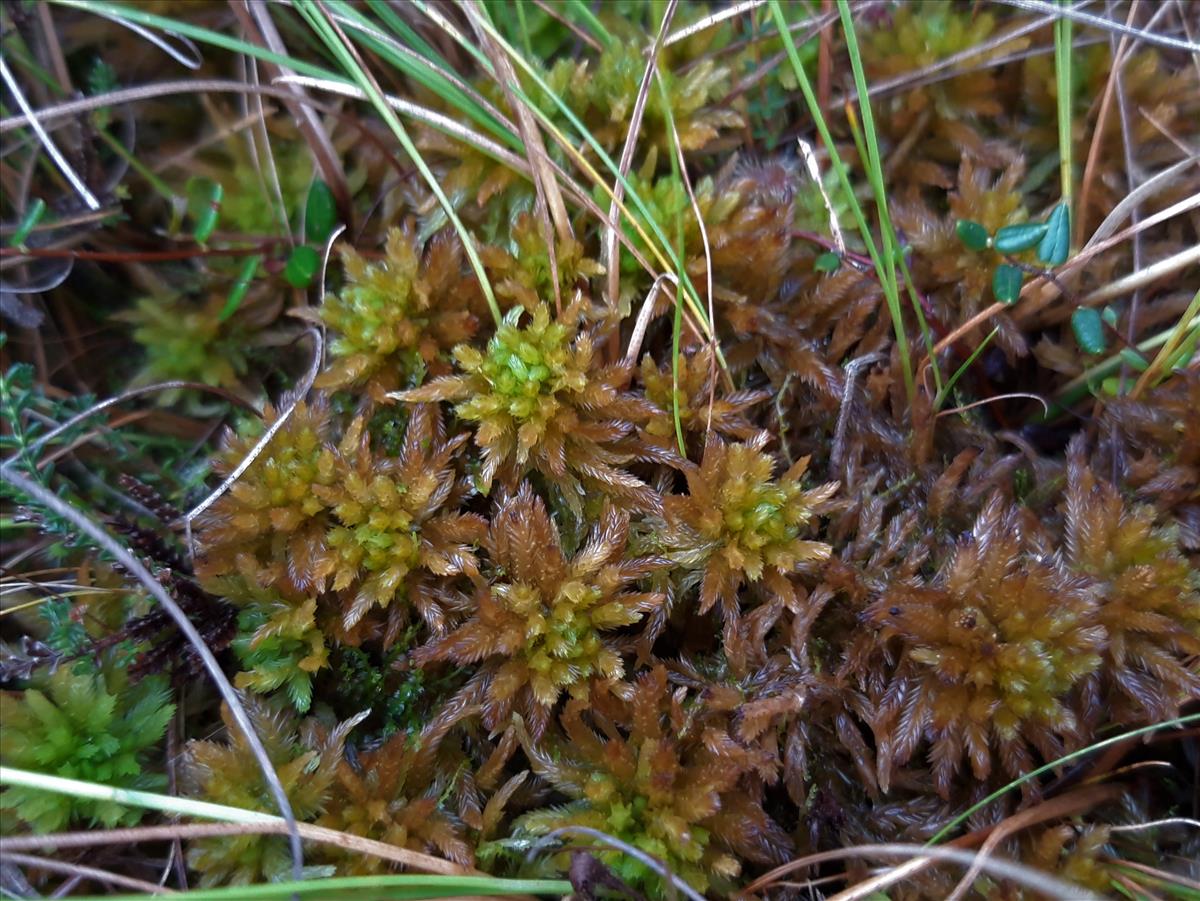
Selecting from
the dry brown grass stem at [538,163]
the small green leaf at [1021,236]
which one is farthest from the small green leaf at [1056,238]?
the dry brown grass stem at [538,163]

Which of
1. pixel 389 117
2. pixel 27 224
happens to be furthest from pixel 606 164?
pixel 27 224

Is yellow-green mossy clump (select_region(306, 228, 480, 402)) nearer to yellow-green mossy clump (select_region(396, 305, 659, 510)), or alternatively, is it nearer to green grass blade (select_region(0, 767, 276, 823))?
yellow-green mossy clump (select_region(396, 305, 659, 510))

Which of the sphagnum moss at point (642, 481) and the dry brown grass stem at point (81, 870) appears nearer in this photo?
the dry brown grass stem at point (81, 870)

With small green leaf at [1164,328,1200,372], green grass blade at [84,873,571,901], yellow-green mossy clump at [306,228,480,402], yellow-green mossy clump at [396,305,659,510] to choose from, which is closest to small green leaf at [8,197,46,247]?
yellow-green mossy clump at [306,228,480,402]

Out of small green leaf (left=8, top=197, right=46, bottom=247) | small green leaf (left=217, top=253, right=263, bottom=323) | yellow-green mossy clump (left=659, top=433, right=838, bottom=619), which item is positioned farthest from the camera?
small green leaf (left=217, top=253, right=263, bottom=323)

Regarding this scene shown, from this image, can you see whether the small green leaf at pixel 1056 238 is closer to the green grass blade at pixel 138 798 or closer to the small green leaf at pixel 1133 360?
the small green leaf at pixel 1133 360

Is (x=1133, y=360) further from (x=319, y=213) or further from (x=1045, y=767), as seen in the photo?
(x=319, y=213)

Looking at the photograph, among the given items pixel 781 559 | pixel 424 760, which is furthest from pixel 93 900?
pixel 781 559
